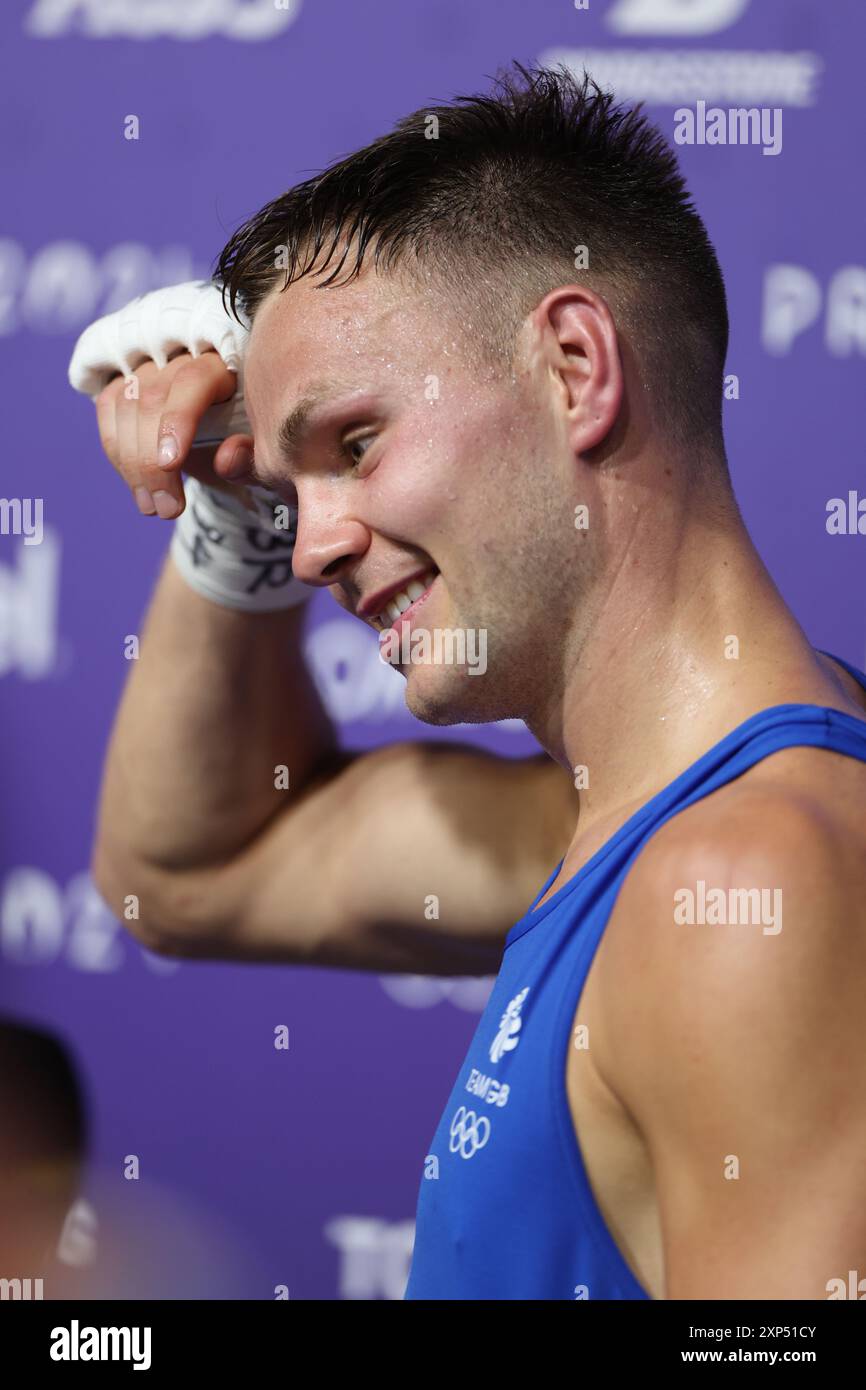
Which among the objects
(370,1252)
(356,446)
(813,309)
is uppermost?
(813,309)

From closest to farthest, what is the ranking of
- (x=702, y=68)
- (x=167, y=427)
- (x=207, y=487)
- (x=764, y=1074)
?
1. (x=764, y=1074)
2. (x=167, y=427)
3. (x=207, y=487)
4. (x=702, y=68)

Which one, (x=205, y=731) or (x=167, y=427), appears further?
(x=205, y=731)

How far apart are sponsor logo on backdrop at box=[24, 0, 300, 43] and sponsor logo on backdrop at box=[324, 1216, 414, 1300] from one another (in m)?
1.26

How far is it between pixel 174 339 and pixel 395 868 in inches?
17.6

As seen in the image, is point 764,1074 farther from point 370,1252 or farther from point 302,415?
point 370,1252

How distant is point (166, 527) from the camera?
149cm

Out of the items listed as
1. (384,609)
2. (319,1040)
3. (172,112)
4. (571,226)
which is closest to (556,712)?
(384,609)

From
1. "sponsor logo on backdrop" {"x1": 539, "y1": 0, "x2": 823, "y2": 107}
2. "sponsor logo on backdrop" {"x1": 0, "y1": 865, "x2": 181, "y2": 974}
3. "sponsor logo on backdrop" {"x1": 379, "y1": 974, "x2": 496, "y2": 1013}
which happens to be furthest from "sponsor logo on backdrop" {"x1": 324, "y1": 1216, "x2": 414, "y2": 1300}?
"sponsor logo on backdrop" {"x1": 539, "y1": 0, "x2": 823, "y2": 107}

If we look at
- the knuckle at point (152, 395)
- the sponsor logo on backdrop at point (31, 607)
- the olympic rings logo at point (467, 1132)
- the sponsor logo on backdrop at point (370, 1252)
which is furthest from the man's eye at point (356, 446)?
the sponsor logo on backdrop at point (370, 1252)

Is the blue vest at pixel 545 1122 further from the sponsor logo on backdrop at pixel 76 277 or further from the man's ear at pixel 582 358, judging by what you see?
the sponsor logo on backdrop at pixel 76 277

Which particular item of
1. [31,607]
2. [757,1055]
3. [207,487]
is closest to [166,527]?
[31,607]

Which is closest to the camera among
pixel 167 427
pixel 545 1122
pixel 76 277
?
pixel 545 1122

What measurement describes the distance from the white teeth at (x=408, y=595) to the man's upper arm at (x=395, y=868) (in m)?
0.33
